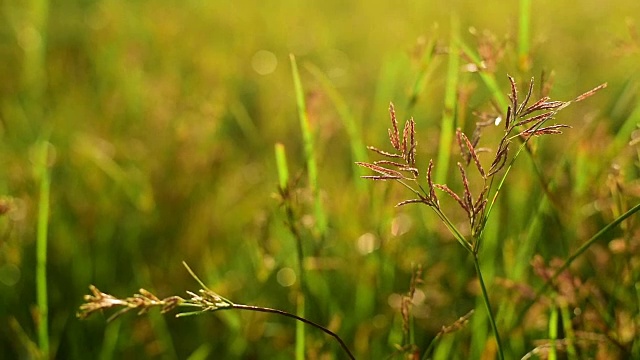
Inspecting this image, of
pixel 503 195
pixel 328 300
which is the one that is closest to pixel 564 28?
pixel 503 195

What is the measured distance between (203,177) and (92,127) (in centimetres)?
56

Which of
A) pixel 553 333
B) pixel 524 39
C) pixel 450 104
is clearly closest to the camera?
pixel 553 333

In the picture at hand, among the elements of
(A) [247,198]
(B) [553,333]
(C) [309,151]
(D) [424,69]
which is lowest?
(A) [247,198]

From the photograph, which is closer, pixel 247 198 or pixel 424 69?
pixel 424 69

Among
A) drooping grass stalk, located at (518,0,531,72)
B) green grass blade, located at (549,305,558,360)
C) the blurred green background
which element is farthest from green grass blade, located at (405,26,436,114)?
green grass blade, located at (549,305,558,360)

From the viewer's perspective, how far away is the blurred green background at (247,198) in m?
1.36

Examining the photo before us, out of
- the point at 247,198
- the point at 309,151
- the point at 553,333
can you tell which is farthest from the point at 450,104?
the point at 247,198

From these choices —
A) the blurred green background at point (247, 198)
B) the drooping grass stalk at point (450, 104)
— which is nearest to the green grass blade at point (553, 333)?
the blurred green background at point (247, 198)

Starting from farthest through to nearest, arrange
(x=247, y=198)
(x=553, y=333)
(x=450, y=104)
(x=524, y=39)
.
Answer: (x=247, y=198), (x=450, y=104), (x=524, y=39), (x=553, y=333)

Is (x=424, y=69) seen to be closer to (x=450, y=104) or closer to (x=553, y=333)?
(x=450, y=104)

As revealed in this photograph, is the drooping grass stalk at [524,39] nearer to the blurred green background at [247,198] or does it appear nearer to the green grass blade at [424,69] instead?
the blurred green background at [247,198]

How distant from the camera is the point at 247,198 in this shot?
2.09m

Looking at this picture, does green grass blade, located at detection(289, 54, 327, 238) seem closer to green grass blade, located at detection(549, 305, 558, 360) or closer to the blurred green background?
the blurred green background

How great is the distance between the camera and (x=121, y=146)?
2.11m
